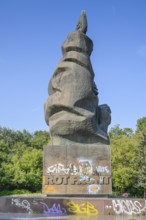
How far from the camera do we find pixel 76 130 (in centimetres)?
1530

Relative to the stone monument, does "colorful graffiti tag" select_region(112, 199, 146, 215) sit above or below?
below

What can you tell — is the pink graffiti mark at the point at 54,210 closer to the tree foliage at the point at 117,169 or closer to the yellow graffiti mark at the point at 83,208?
the yellow graffiti mark at the point at 83,208

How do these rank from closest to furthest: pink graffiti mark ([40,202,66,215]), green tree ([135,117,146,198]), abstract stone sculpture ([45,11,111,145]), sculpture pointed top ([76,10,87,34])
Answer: pink graffiti mark ([40,202,66,215]) → abstract stone sculpture ([45,11,111,145]) → sculpture pointed top ([76,10,87,34]) → green tree ([135,117,146,198])

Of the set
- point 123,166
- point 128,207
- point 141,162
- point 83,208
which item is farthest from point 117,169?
point 83,208

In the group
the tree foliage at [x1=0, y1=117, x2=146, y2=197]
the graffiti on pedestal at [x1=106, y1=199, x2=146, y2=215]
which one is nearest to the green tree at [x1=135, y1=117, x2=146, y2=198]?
the tree foliage at [x1=0, y1=117, x2=146, y2=197]

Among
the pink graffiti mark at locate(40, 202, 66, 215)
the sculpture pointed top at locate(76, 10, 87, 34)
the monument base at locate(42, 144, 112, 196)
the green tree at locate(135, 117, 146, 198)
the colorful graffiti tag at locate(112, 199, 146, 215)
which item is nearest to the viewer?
the pink graffiti mark at locate(40, 202, 66, 215)

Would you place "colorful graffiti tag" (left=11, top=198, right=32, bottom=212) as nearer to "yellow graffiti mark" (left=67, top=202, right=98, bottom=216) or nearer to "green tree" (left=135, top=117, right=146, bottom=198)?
"yellow graffiti mark" (left=67, top=202, right=98, bottom=216)

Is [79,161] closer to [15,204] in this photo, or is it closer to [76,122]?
[76,122]

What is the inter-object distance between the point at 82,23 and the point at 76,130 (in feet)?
21.6

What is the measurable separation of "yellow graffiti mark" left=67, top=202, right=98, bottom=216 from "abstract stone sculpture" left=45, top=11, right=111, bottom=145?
3.39m

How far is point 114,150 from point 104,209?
26.8m

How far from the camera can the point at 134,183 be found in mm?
37750

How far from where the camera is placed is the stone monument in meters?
14.7

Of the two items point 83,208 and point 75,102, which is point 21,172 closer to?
point 75,102
